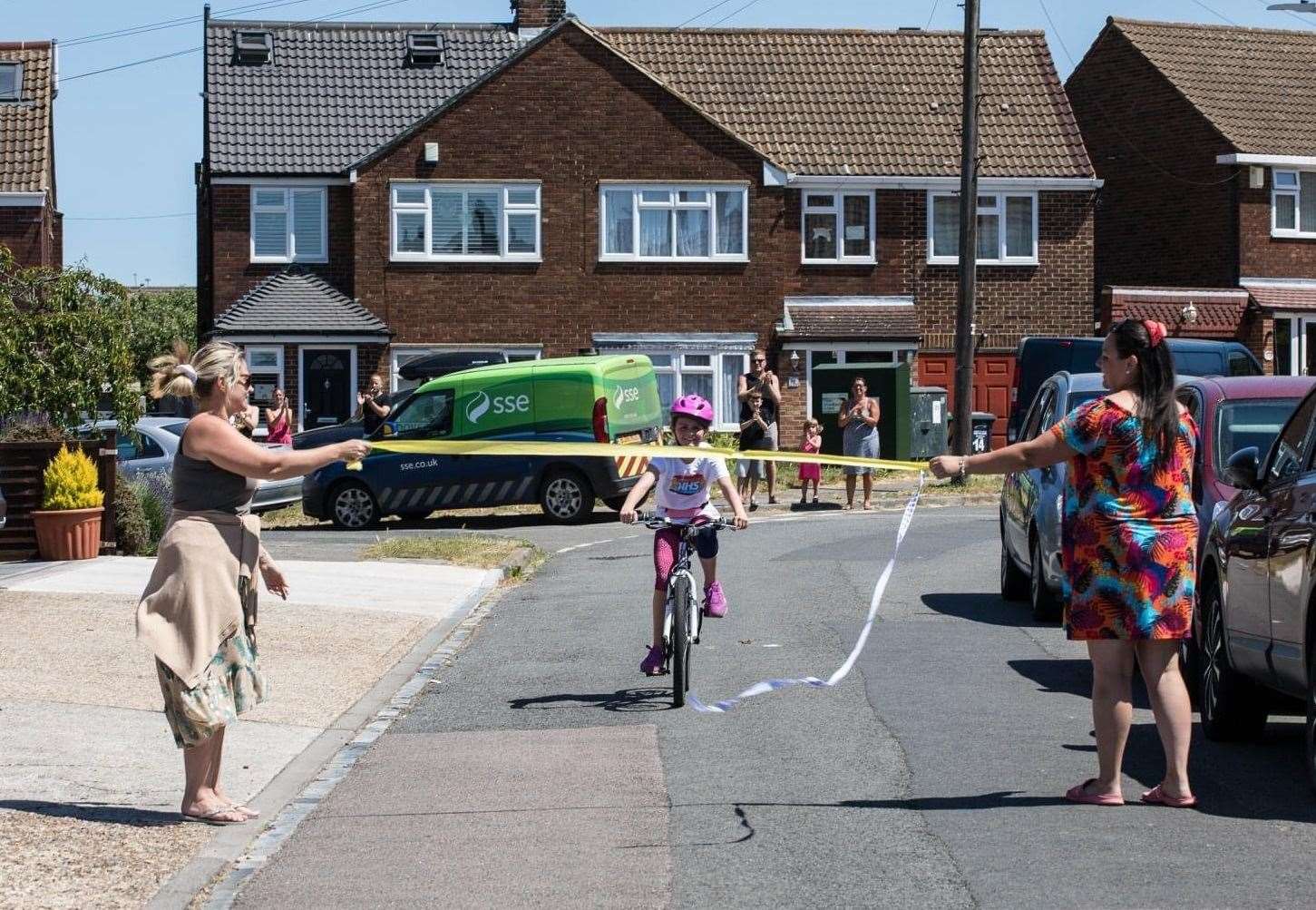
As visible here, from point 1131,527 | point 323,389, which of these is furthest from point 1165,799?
point 323,389

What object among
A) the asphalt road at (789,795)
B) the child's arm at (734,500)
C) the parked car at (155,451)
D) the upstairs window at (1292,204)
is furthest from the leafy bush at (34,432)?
the upstairs window at (1292,204)

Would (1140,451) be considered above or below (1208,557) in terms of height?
above

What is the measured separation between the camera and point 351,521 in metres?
24.6

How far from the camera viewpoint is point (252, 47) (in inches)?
1535

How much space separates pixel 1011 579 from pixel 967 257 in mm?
15746

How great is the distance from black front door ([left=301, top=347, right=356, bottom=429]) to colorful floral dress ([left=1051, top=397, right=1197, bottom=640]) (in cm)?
2939

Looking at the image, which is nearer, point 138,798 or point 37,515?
point 138,798

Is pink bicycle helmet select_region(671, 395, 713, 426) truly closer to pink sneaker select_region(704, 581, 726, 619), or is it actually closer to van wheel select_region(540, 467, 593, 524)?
pink sneaker select_region(704, 581, 726, 619)

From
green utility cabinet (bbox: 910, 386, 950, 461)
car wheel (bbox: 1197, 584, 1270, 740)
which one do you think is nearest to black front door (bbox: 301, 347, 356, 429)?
green utility cabinet (bbox: 910, 386, 950, 461)

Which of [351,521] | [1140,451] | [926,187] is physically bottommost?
[351,521]

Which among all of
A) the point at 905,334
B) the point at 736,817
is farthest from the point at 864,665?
the point at 905,334

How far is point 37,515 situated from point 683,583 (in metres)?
9.63

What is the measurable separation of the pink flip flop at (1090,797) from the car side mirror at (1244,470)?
70.8 inches

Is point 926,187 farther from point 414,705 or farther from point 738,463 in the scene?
point 414,705
